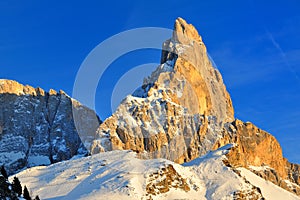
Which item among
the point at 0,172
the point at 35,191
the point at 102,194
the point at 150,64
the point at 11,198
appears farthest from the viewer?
the point at 35,191

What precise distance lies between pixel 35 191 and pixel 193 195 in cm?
5332

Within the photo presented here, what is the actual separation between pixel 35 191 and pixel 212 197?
59787 mm

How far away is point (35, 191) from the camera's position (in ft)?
641

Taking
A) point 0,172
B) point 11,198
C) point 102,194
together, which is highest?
point 102,194

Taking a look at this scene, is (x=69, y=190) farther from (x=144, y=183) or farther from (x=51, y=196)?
(x=144, y=183)

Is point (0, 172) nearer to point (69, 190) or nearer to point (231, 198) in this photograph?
point (69, 190)

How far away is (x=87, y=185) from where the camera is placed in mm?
196500

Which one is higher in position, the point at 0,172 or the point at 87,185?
the point at 87,185

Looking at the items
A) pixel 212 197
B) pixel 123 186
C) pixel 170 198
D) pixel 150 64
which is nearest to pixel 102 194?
pixel 123 186

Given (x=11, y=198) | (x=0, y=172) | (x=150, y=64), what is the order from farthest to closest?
1. (x=150, y=64)
2. (x=0, y=172)
3. (x=11, y=198)

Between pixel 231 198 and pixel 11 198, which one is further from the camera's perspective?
pixel 231 198

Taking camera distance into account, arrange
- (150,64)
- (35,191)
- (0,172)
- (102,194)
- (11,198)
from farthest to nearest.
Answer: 1. (35,191)
2. (102,194)
3. (150,64)
4. (0,172)
5. (11,198)

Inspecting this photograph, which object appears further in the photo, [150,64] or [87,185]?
[87,185]

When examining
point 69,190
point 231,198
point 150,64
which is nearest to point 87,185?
point 69,190
